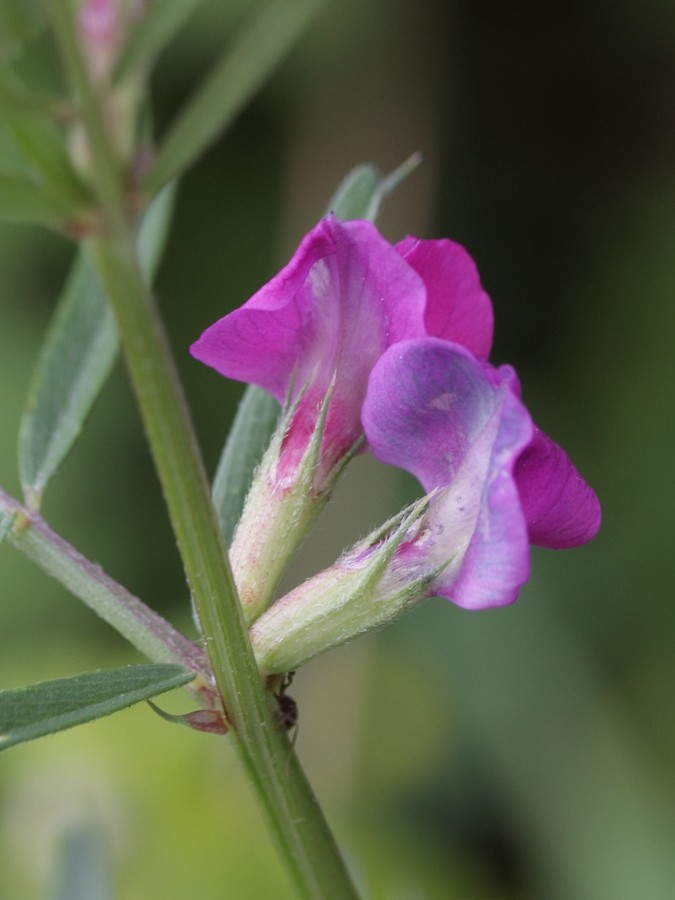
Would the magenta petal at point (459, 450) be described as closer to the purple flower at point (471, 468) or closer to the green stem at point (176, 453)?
the purple flower at point (471, 468)

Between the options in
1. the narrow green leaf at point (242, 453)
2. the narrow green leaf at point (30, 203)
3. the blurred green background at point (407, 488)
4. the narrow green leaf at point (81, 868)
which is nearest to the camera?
the narrow green leaf at point (30, 203)

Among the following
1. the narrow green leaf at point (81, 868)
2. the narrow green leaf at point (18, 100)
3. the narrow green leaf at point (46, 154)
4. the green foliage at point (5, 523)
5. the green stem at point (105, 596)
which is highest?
the narrow green leaf at point (18, 100)

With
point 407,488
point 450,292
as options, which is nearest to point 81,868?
point 450,292

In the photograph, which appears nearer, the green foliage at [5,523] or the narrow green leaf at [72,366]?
the green foliage at [5,523]

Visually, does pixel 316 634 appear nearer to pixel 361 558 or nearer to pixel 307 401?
pixel 361 558

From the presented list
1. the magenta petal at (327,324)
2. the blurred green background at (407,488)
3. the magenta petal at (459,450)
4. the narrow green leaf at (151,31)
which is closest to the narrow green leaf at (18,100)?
the narrow green leaf at (151,31)

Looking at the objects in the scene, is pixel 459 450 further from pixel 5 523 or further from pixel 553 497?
pixel 5 523

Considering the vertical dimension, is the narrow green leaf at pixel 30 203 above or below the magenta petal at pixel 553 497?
above
